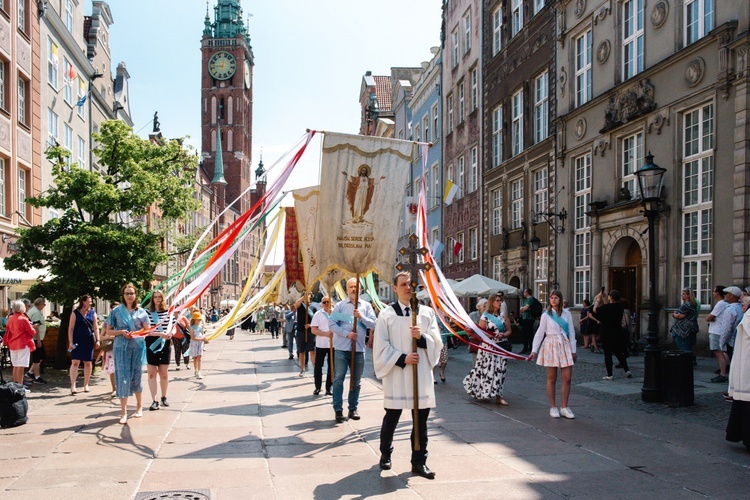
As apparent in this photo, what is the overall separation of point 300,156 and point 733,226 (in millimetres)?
10303

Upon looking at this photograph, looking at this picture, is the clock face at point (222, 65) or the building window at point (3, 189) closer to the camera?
the building window at point (3, 189)

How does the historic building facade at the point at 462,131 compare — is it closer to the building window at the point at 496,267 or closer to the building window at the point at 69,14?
the building window at the point at 496,267

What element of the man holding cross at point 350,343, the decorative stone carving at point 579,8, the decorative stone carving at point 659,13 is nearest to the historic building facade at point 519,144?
the decorative stone carving at point 579,8

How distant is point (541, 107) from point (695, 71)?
9.27 metres

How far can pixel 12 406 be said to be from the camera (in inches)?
386

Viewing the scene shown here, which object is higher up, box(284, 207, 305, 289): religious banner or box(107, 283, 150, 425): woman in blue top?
box(284, 207, 305, 289): religious banner

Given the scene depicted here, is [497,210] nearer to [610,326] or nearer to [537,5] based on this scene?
[537,5]

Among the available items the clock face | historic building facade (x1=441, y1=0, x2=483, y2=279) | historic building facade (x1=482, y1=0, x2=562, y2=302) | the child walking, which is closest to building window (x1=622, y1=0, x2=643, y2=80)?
historic building facade (x1=482, y1=0, x2=562, y2=302)

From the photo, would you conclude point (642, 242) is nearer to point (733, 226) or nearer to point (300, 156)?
point (733, 226)

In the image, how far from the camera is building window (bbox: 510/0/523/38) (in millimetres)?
28406

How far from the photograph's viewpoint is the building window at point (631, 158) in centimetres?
1991

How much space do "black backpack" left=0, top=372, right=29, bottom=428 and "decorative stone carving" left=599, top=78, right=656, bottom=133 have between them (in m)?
16.1

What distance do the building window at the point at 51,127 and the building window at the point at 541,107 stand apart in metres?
17.5

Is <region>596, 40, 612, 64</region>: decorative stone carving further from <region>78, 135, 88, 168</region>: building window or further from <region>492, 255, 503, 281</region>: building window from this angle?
<region>78, 135, 88, 168</region>: building window
